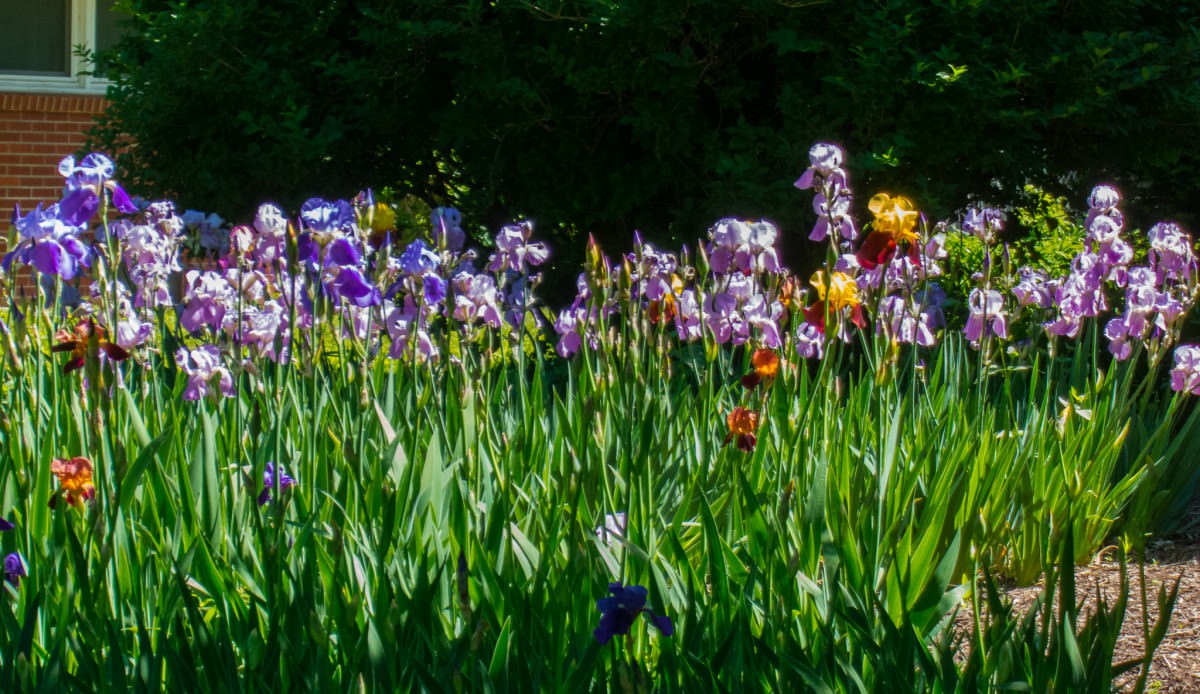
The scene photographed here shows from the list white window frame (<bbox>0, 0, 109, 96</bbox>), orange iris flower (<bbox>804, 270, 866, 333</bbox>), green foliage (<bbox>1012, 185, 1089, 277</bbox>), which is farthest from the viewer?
white window frame (<bbox>0, 0, 109, 96</bbox>)

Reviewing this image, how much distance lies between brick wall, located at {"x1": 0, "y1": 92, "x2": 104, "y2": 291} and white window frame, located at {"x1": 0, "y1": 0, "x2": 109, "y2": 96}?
106 millimetres

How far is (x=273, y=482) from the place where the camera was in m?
1.98

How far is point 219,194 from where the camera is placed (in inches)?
183

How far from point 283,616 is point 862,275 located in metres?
1.73

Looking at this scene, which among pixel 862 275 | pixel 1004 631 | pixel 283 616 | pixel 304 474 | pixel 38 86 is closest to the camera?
pixel 1004 631

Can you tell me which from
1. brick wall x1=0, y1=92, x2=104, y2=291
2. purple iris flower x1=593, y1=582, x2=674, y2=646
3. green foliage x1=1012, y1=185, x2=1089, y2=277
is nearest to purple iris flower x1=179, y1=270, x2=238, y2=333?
purple iris flower x1=593, y1=582, x2=674, y2=646

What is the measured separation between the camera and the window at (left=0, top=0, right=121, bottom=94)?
872 centimetres

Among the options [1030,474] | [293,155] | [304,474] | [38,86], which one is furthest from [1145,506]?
[38,86]

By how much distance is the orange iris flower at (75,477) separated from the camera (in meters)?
1.89

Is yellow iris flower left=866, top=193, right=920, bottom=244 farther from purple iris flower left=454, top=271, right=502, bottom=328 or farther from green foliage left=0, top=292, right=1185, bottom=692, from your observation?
purple iris flower left=454, top=271, right=502, bottom=328

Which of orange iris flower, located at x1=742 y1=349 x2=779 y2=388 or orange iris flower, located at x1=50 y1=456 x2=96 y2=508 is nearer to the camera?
orange iris flower, located at x1=50 y1=456 x2=96 y2=508

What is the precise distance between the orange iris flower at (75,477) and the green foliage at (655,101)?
2.46 m

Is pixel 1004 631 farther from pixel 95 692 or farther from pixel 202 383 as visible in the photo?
pixel 202 383

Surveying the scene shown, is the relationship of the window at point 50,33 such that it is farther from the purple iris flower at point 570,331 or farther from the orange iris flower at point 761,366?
the orange iris flower at point 761,366
